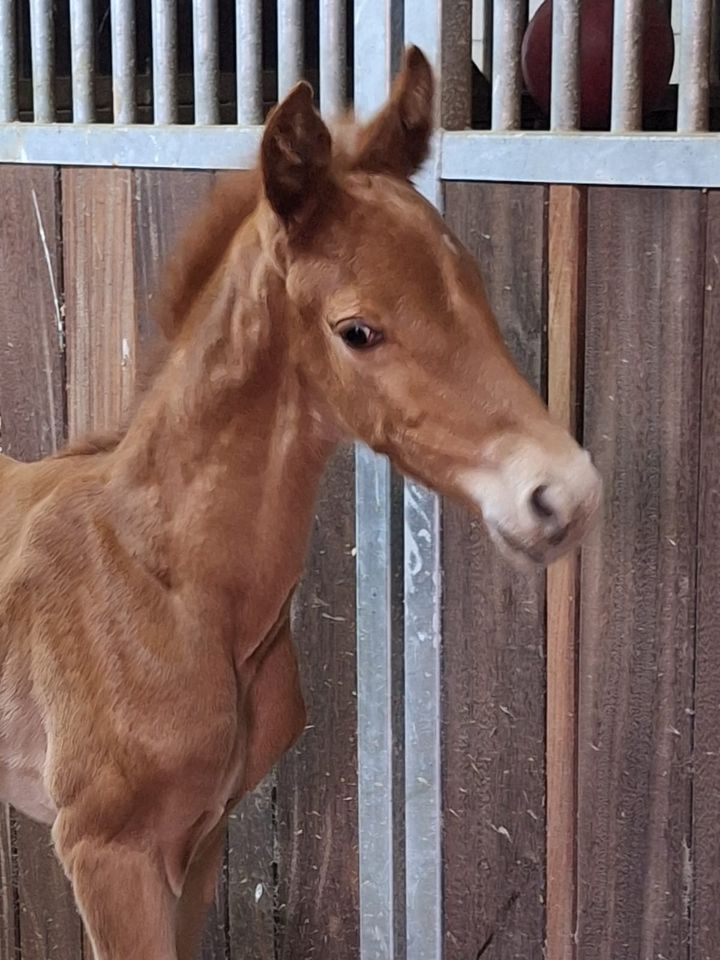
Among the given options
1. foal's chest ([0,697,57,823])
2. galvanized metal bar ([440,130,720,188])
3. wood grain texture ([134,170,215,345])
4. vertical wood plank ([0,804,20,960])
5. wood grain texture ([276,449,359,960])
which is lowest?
vertical wood plank ([0,804,20,960])

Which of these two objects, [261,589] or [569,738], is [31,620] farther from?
[569,738]

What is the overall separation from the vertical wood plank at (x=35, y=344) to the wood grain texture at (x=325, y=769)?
26 cm

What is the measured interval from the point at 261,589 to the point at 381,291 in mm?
230

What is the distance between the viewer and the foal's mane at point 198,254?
851mm

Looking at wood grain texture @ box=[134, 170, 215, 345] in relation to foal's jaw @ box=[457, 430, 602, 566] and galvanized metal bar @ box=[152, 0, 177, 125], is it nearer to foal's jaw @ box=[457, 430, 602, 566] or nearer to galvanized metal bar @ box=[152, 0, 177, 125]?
galvanized metal bar @ box=[152, 0, 177, 125]

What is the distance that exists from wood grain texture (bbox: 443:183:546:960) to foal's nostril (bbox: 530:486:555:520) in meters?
0.36

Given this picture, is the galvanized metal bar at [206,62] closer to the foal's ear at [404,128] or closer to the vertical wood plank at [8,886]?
the foal's ear at [404,128]

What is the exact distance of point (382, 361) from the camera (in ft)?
2.51

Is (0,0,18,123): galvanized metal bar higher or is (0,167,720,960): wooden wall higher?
(0,0,18,123): galvanized metal bar

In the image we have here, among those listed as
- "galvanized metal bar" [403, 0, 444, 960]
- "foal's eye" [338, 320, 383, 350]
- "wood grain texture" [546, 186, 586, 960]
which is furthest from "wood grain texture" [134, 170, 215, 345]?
"foal's eye" [338, 320, 383, 350]

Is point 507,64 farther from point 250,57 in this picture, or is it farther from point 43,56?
point 43,56

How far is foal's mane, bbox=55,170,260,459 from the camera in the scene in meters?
0.85

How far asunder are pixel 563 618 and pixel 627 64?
17.2 inches

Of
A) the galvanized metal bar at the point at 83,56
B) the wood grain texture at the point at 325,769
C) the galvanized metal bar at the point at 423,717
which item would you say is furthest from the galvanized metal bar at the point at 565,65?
the galvanized metal bar at the point at 83,56
